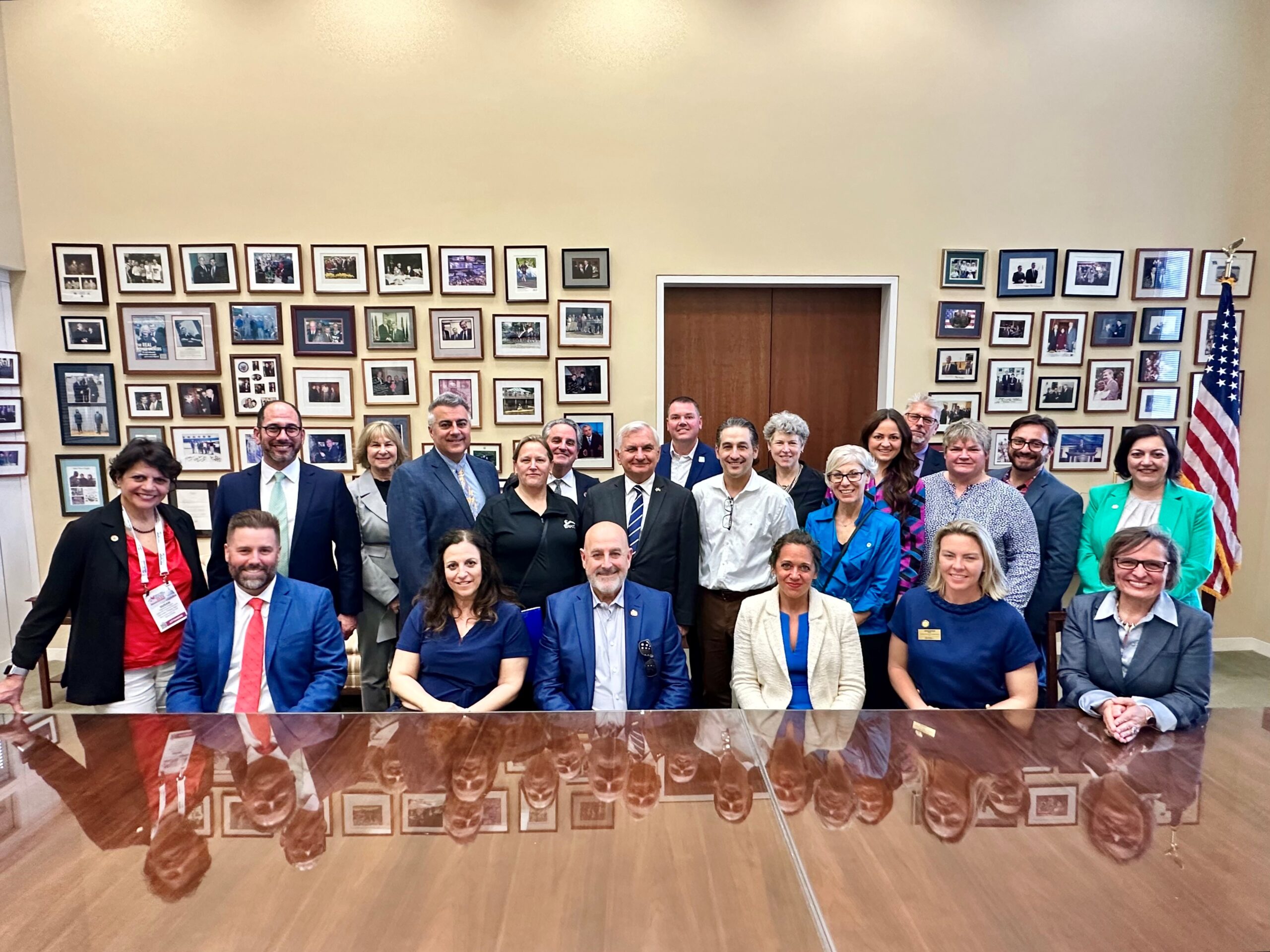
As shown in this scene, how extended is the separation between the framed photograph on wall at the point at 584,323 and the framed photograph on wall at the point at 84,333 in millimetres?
2891

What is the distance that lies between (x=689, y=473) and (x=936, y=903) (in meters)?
2.43

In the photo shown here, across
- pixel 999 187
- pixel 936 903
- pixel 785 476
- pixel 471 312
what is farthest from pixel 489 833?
pixel 999 187

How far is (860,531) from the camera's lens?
2.75m

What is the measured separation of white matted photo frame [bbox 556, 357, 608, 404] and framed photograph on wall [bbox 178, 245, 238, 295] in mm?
2129

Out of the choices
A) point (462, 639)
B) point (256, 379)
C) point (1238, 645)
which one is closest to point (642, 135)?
point (256, 379)

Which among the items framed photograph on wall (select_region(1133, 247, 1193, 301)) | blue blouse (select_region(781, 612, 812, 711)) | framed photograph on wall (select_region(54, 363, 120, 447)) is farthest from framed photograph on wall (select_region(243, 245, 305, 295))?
framed photograph on wall (select_region(1133, 247, 1193, 301))

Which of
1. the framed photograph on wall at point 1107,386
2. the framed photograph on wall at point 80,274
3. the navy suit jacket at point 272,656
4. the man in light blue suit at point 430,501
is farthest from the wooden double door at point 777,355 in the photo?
the framed photograph on wall at point 80,274

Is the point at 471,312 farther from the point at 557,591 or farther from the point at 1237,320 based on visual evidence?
the point at 1237,320

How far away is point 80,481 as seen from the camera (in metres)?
4.48

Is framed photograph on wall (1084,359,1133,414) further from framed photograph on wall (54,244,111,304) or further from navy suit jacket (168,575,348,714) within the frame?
framed photograph on wall (54,244,111,304)

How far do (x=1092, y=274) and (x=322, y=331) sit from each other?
510 cm

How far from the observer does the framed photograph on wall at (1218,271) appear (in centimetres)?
456

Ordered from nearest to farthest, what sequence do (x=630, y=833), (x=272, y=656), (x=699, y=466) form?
1. (x=630, y=833)
2. (x=272, y=656)
3. (x=699, y=466)

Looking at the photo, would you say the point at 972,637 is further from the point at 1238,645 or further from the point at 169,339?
the point at 169,339
